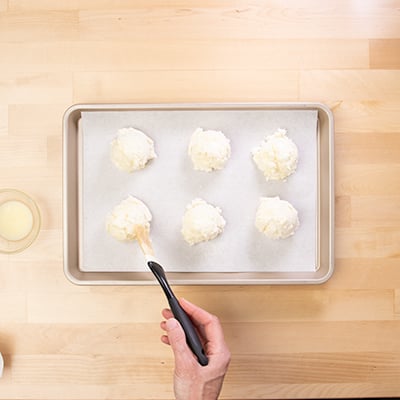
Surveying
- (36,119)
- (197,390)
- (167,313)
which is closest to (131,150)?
(36,119)

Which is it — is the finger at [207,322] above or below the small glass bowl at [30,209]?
below

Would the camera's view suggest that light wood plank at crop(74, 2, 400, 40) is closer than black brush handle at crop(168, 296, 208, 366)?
No

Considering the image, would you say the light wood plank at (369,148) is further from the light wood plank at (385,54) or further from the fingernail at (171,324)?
the fingernail at (171,324)

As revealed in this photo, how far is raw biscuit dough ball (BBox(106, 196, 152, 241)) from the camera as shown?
3.86 feet

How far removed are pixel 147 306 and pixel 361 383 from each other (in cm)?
52

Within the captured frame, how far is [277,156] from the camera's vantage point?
1.18 metres

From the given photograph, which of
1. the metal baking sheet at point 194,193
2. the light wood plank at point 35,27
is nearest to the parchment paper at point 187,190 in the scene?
the metal baking sheet at point 194,193

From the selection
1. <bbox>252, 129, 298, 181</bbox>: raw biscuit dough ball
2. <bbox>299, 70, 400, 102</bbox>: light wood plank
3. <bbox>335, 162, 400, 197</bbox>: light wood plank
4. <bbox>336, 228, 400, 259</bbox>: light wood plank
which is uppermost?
<bbox>299, 70, 400, 102</bbox>: light wood plank

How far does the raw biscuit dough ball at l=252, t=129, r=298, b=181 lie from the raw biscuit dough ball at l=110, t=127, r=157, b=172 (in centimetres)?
23

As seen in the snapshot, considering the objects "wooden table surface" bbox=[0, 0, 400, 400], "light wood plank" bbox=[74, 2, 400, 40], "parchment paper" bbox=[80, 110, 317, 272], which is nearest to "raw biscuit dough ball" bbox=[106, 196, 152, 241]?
"parchment paper" bbox=[80, 110, 317, 272]

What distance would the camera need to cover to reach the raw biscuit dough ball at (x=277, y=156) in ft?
3.87

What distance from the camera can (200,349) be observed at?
1086 mm

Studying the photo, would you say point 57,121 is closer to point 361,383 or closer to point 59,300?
point 59,300

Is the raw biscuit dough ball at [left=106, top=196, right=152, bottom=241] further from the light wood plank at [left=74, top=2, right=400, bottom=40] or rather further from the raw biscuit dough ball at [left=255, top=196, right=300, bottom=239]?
the light wood plank at [left=74, top=2, right=400, bottom=40]
